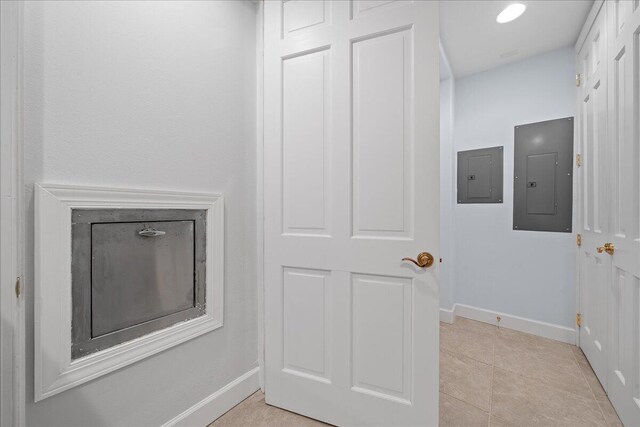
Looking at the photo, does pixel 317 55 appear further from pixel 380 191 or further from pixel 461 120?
pixel 461 120

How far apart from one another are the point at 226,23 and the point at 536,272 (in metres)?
3.22

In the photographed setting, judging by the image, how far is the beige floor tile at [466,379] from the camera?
1799 millimetres

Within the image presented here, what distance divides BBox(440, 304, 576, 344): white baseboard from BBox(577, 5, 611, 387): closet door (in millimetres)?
180

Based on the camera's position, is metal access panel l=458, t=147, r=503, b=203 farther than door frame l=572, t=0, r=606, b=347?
Yes

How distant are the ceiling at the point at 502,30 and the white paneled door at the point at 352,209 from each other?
3.65 ft

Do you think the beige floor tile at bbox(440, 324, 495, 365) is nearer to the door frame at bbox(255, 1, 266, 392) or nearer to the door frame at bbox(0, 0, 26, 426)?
the door frame at bbox(255, 1, 266, 392)

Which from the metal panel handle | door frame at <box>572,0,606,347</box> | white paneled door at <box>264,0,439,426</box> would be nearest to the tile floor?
white paneled door at <box>264,0,439,426</box>

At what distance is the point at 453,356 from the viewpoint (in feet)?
7.64

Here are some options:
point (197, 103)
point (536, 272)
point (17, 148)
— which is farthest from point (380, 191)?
point (536, 272)

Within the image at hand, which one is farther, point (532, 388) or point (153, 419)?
point (532, 388)

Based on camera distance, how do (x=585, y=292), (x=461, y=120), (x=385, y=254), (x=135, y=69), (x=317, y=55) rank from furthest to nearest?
(x=461, y=120) < (x=585, y=292) < (x=317, y=55) < (x=385, y=254) < (x=135, y=69)

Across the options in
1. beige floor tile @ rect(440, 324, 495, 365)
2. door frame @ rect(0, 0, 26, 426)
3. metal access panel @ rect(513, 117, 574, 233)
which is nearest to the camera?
door frame @ rect(0, 0, 26, 426)

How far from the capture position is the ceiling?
2.08 meters

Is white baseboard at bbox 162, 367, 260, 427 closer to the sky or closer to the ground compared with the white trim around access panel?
closer to the ground
